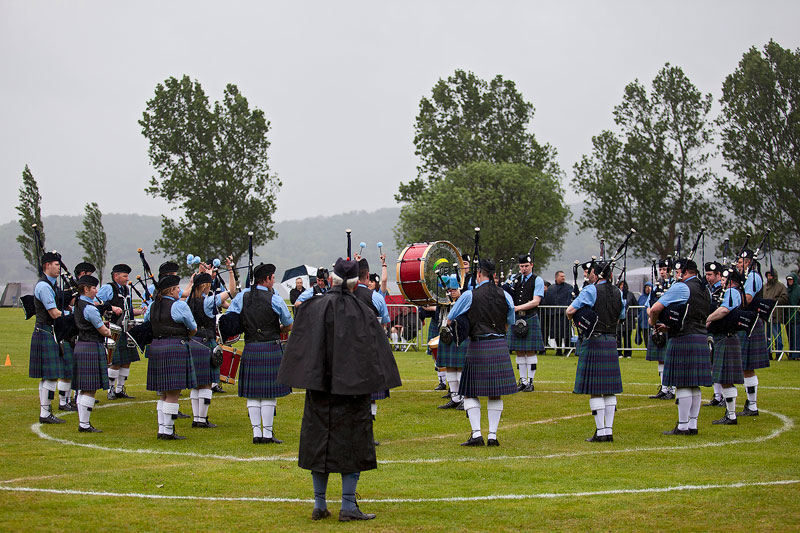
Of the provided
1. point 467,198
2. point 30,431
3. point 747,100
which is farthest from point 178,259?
point 30,431

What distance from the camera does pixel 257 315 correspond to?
949 cm

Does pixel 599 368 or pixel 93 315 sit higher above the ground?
pixel 93 315

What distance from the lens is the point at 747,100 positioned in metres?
42.6

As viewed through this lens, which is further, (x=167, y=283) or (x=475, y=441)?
(x=167, y=283)

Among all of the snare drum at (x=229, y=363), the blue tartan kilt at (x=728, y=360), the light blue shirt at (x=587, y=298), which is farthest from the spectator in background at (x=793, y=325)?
the snare drum at (x=229, y=363)

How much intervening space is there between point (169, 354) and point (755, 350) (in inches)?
282

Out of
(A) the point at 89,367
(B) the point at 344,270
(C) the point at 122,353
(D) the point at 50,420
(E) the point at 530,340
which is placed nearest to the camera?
(B) the point at 344,270

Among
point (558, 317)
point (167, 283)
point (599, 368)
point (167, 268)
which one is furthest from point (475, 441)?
point (558, 317)

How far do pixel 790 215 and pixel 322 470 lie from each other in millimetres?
39924

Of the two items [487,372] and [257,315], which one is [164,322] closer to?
[257,315]

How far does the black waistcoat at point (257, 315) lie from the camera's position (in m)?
9.48

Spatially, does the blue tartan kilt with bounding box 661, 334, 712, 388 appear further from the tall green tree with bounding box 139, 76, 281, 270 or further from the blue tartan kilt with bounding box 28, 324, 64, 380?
the tall green tree with bounding box 139, 76, 281, 270

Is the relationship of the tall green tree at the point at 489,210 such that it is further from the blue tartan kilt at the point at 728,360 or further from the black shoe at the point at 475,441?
the black shoe at the point at 475,441

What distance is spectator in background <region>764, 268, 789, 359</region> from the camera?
765 inches
